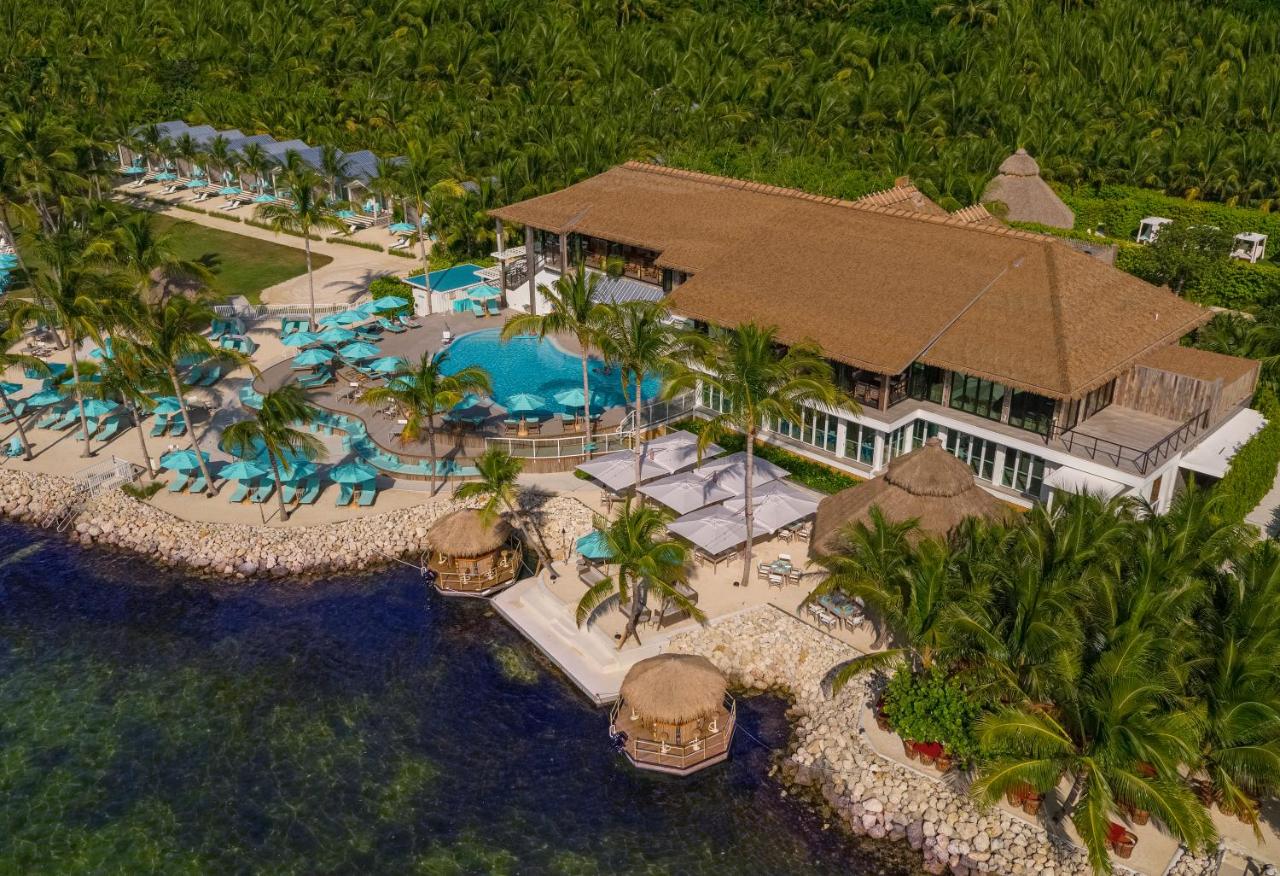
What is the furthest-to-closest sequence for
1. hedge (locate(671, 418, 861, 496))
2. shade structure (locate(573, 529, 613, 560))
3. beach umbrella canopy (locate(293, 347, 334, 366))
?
beach umbrella canopy (locate(293, 347, 334, 366))
hedge (locate(671, 418, 861, 496))
shade structure (locate(573, 529, 613, 560))

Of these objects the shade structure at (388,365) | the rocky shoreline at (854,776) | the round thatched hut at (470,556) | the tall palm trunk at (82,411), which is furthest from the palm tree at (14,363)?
the rocky shoreline at (854,776)

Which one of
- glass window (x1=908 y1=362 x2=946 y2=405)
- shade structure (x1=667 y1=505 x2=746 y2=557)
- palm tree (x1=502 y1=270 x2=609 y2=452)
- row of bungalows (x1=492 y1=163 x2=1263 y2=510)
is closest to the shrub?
shade structure (x1=667 y1=505 x2=746 y2=557)

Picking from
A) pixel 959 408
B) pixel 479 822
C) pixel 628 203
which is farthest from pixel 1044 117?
pixel 479 822

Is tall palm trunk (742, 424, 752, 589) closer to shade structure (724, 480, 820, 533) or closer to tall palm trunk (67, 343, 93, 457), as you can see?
shade structure (724, 480, 820, 533)

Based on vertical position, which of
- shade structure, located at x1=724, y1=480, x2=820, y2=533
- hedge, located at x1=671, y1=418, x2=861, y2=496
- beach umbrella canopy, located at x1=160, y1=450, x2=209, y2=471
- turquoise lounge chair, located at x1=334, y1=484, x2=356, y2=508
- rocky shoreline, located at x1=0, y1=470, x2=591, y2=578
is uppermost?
shade structure, located at x1=724, y1=480, x2=820, y2=533

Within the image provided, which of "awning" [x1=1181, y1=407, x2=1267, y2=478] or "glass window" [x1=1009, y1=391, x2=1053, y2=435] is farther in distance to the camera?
"glass window" [x1=1009, y1=391, x2=1053, y2=435]

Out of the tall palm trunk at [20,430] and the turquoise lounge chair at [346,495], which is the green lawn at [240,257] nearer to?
the tall palm trunk at [20,430]

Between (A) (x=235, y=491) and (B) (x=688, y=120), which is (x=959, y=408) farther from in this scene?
(B) (x=688, y=120)

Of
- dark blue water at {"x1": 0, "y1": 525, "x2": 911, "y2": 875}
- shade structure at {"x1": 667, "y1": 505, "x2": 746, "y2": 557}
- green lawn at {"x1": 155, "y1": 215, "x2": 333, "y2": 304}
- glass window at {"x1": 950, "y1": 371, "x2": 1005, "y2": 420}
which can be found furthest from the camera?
green lawn at {"x1": 155, "y1": 215, "x2": 333, "y2": 304}
